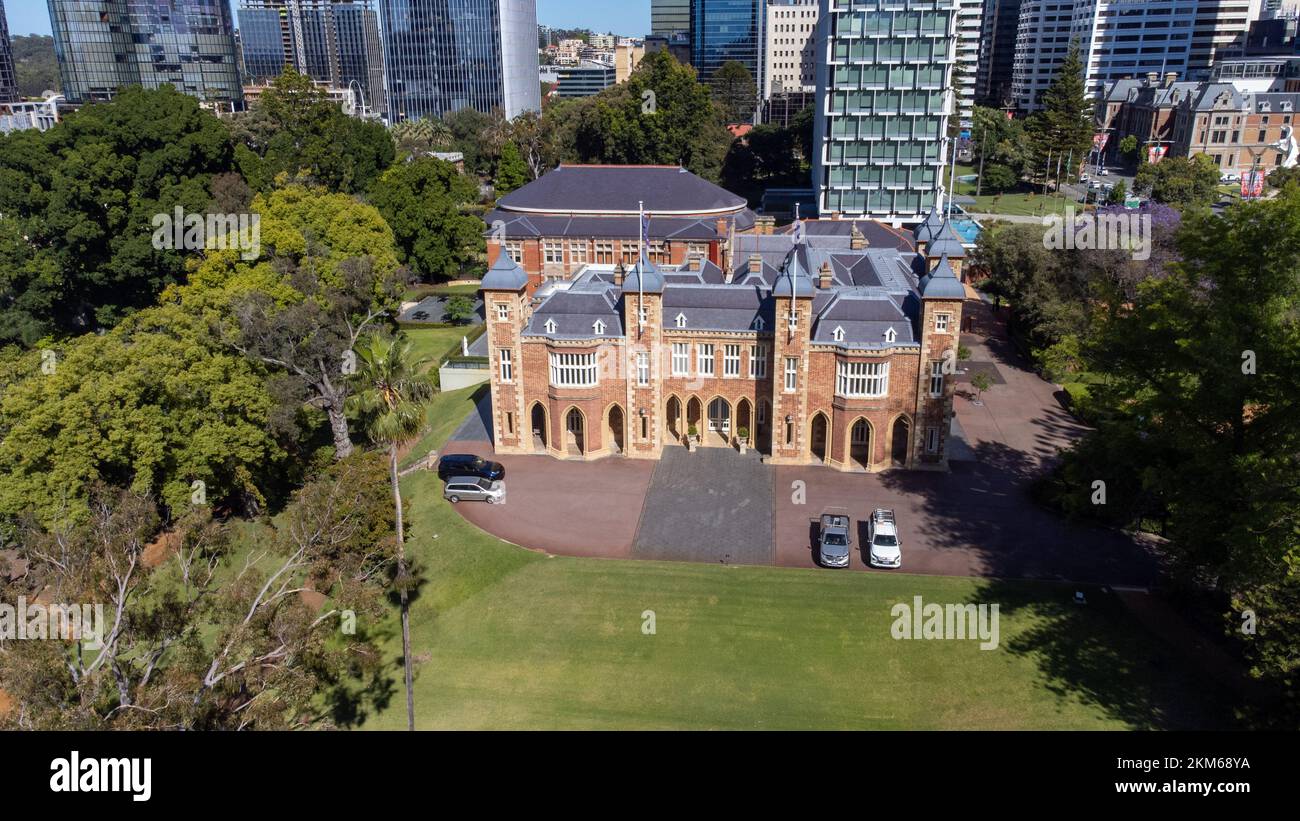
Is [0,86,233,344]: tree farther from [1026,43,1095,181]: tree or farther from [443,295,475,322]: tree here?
[1026,43,1095,181]: tree

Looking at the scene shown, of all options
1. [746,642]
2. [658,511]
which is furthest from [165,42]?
[746,642]

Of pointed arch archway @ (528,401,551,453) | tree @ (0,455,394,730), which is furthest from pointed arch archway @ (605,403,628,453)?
tree @ (0,455,394,730)

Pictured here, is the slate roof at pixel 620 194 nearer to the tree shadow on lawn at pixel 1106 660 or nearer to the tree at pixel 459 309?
the tree at pixel 459 309

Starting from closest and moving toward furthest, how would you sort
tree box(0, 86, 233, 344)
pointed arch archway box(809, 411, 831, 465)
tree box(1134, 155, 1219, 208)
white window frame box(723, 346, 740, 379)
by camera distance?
pointed arch archway box(809, 411, 831, 465) → white window frame box(723, 346, 740, 379) → tree box(0, 86, 233, 344) → tree box(1134, 155, 1219, 208)

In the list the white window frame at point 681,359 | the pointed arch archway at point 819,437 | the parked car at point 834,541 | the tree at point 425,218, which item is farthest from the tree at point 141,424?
the tree at point 425,218

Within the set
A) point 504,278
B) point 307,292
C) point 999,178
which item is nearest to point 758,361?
point 504,278

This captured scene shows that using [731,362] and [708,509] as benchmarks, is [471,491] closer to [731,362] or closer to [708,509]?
[708,509]

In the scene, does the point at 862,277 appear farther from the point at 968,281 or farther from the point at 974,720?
the point at 968,281

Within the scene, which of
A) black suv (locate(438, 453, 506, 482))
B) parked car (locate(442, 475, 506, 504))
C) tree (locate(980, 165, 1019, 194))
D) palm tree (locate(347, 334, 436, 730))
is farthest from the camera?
tree (locate(980, 165, 1019, 194))
